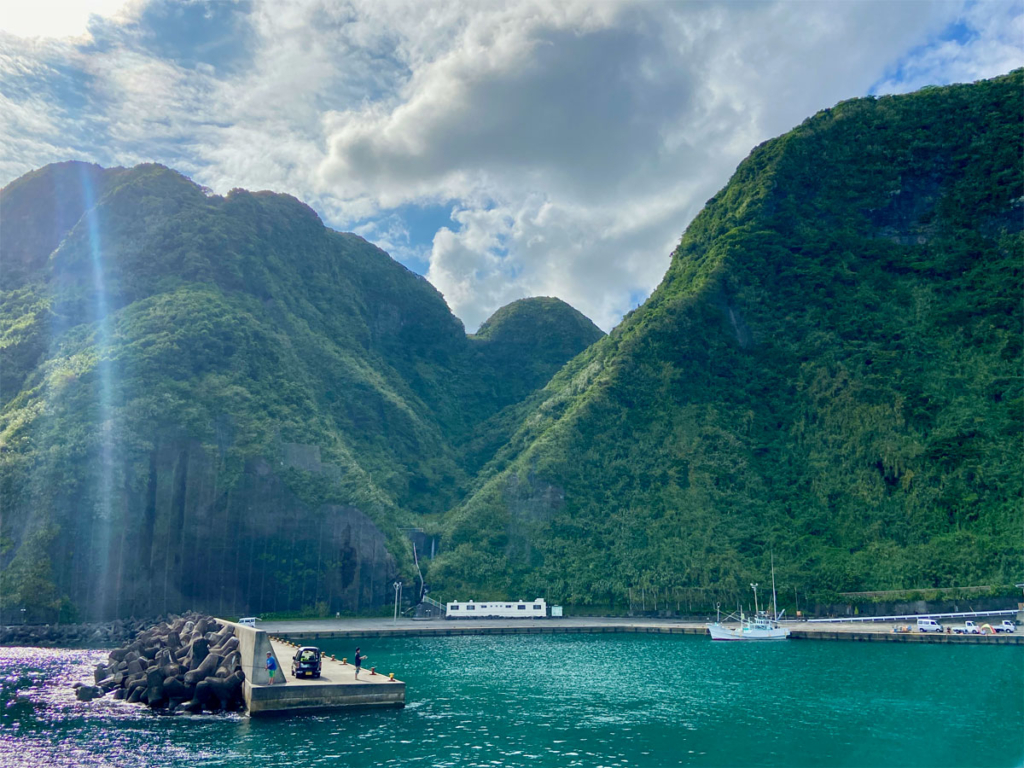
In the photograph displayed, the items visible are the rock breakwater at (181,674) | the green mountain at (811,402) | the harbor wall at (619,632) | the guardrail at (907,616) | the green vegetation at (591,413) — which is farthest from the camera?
the green mountain at (811,402)

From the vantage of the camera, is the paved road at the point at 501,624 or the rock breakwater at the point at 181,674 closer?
the rock breakwater at the point at 181,674

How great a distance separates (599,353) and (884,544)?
253ft

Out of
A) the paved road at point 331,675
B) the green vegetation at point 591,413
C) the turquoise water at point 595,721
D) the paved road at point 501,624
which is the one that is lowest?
the turquoise water at point 595,721

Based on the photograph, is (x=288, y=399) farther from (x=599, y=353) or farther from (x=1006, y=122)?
(x=1006, y=122)

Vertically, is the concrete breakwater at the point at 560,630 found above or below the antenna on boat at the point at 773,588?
below

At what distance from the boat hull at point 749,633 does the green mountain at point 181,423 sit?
46416mm

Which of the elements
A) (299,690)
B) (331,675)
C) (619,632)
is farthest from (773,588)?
(299,690)

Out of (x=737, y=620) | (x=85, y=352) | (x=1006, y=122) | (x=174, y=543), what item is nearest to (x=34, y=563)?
(x=174, y=543)

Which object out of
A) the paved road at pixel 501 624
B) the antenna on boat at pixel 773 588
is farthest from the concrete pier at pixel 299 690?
the antenna on boat at pixel 773 588

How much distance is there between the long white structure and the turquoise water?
39881mm

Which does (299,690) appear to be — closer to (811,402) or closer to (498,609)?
(498,609)

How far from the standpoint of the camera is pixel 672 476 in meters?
122

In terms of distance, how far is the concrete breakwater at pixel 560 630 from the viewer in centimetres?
8006

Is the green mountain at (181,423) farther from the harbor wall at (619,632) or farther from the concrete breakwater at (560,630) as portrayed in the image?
the harbor wall at (619,632)
